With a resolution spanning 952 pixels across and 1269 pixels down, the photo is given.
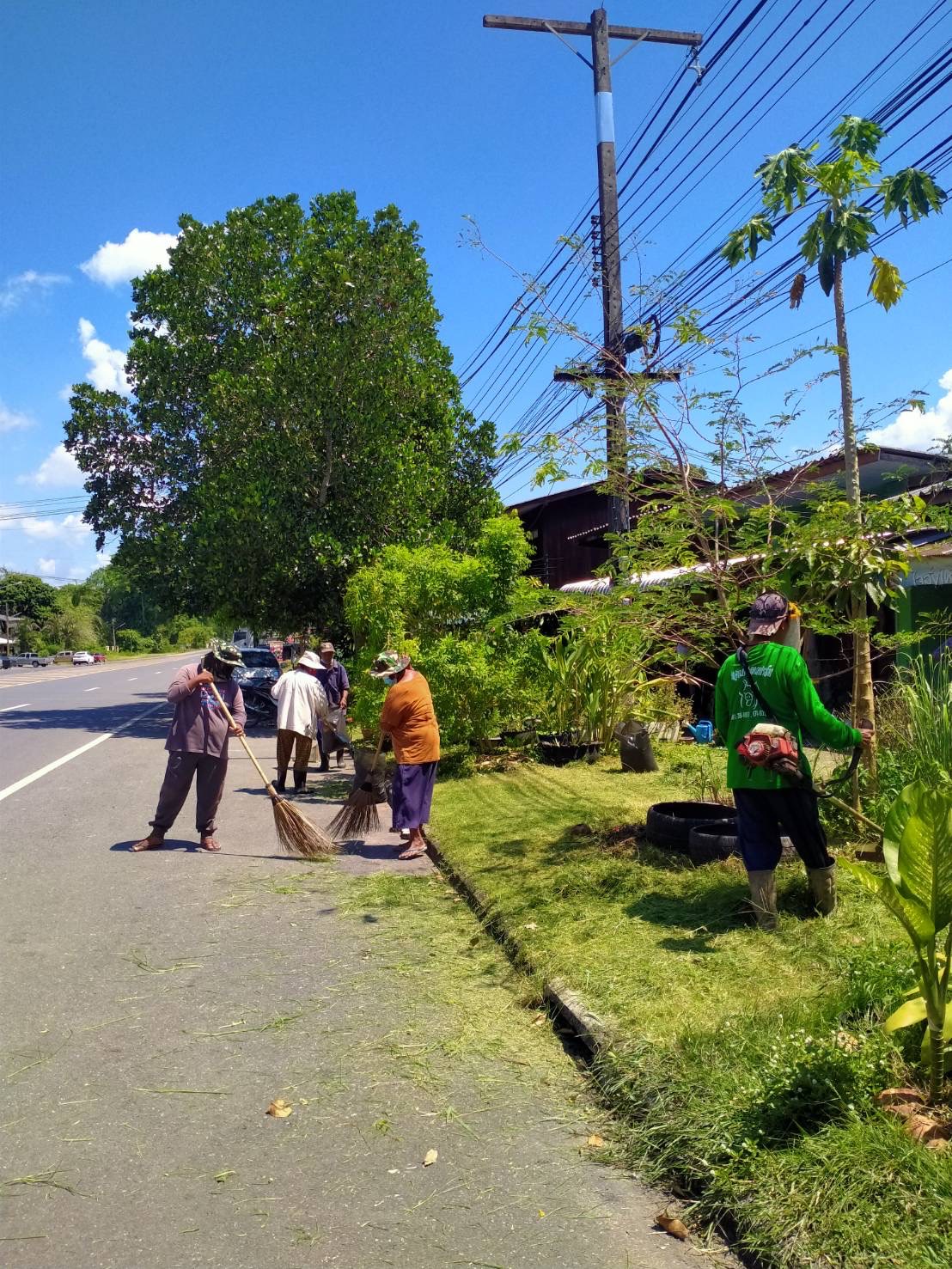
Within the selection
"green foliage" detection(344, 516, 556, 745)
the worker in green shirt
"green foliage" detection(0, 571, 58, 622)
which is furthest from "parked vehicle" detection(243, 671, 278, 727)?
"green foliage" detection(0, 571, 58, 622)

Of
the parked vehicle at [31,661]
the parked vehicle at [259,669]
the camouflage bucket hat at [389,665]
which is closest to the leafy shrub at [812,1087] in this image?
the camouflage bucket hat at [389,665]

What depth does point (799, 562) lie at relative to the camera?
6.14 metres

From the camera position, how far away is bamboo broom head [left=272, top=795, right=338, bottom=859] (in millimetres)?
8328

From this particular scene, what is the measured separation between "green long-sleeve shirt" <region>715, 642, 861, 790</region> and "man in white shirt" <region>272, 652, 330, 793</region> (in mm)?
7113

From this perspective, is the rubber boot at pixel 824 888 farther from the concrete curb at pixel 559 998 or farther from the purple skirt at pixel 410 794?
the purple skirt at pixel 410 794

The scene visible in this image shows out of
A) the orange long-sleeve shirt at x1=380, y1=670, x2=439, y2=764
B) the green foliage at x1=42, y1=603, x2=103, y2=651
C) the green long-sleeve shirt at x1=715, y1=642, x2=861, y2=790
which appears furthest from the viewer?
the green foliage at x1=42, y1=603, x2=103, y2=651

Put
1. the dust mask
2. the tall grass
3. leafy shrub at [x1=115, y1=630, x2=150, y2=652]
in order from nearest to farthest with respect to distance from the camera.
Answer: the dust mask → the tall grass → leafy shrub at [x1=115, y1=630, x2=150, y2=652]

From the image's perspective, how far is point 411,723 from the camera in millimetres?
8508

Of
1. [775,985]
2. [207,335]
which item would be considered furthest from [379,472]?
[775,985]

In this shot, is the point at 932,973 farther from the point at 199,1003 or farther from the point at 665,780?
the point at 665,780

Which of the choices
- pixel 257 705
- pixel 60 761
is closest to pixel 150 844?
pixel 60 761

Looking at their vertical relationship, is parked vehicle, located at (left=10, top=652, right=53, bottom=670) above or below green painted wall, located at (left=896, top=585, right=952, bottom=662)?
below

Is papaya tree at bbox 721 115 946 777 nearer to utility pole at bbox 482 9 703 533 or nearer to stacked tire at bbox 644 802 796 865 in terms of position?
stacked tire at bbox 644 802 796 865

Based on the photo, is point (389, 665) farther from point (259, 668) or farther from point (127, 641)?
point (127, 641)
